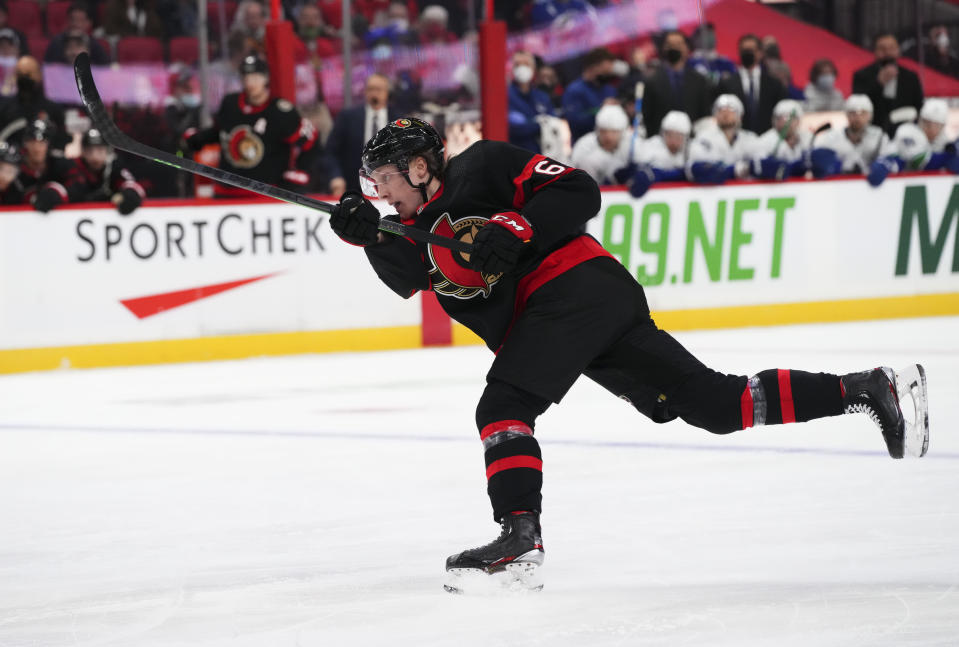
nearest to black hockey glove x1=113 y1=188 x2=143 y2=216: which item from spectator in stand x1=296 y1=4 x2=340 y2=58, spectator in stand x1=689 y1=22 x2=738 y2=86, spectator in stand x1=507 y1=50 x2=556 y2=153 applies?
spectator in stand x1=296 y1=4 x2=340 y2=58

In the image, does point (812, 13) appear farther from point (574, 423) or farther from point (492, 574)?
point (492, 574)

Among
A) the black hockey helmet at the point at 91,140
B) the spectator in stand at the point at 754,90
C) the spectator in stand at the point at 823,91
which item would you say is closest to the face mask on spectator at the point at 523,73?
the spectator in stand at the point at 754,90

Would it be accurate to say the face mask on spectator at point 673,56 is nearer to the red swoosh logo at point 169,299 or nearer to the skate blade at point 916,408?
the red swoosh logo at point 169,299

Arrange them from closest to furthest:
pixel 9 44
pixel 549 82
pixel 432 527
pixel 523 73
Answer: pixel 432 527
pixel 9 44
pixel 523 73
pixel 549 82

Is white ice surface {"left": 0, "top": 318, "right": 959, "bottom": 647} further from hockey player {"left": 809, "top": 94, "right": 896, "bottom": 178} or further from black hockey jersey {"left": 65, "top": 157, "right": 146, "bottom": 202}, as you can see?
hockey player {"left": 809, "top": 94, "right": 896, "bottom": 178}

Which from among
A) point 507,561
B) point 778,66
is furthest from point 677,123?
point 507,561

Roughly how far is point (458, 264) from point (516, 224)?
20 centimetres

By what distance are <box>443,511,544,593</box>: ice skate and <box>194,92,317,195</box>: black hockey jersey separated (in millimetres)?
4769

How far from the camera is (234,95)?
7348mm

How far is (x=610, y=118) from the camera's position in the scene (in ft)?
26.0

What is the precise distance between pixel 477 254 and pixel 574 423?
2.35 meters

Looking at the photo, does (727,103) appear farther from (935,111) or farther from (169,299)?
(169,299)

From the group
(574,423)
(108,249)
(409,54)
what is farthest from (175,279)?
(574,423)

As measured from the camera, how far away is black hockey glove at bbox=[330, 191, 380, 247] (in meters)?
2.86
